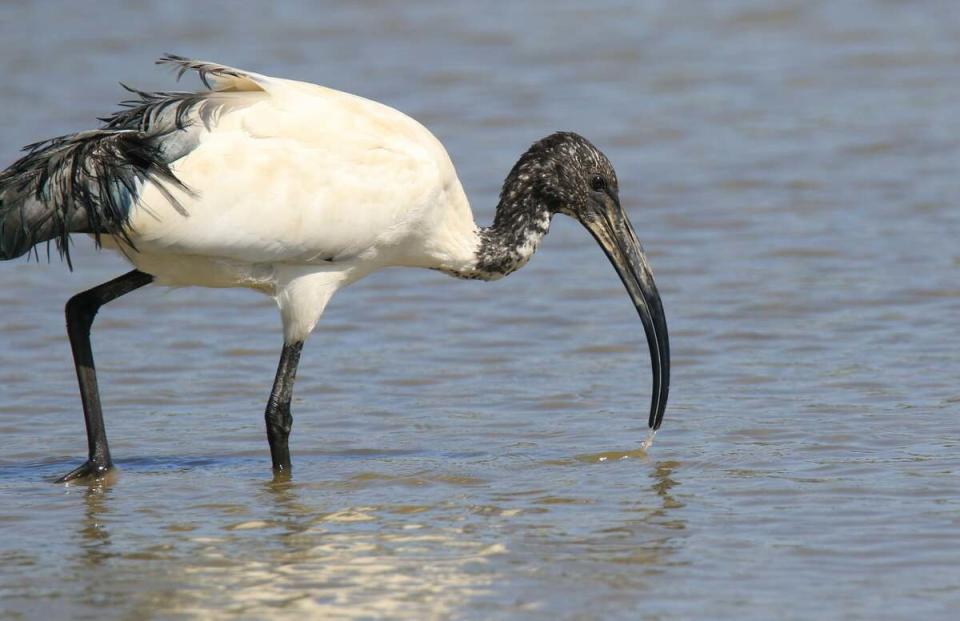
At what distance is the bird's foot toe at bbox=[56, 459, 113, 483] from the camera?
7742 millimetres

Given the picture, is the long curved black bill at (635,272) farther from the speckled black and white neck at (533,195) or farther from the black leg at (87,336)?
the black leg at (87,336)

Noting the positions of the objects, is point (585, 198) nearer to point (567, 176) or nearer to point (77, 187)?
point (567, 176)

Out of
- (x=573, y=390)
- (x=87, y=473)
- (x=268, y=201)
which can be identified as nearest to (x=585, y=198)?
(x=573, y=390)

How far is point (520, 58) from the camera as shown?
17.4m

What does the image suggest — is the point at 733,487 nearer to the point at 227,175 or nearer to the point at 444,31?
the point at 227,175

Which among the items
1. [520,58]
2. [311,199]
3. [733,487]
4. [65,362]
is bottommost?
[733,487]

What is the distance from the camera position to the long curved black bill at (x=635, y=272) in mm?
8367

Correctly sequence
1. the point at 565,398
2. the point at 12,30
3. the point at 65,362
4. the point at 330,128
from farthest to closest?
the point at 12,30 → the point at 65,362 → the point at 565,398 → the point at 330,128

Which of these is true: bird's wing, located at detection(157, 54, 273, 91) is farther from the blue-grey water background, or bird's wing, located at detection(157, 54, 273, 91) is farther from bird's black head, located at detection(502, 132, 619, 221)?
the blue-grey water background

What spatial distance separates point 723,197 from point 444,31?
6182 millimetres

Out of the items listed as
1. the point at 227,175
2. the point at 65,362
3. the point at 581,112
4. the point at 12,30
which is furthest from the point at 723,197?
the point at 12,30

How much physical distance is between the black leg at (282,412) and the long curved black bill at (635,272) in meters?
1.58

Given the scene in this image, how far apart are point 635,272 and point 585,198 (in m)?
0.42

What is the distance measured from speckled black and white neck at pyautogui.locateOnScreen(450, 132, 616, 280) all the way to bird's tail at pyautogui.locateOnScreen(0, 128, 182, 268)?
1706 millimetres
